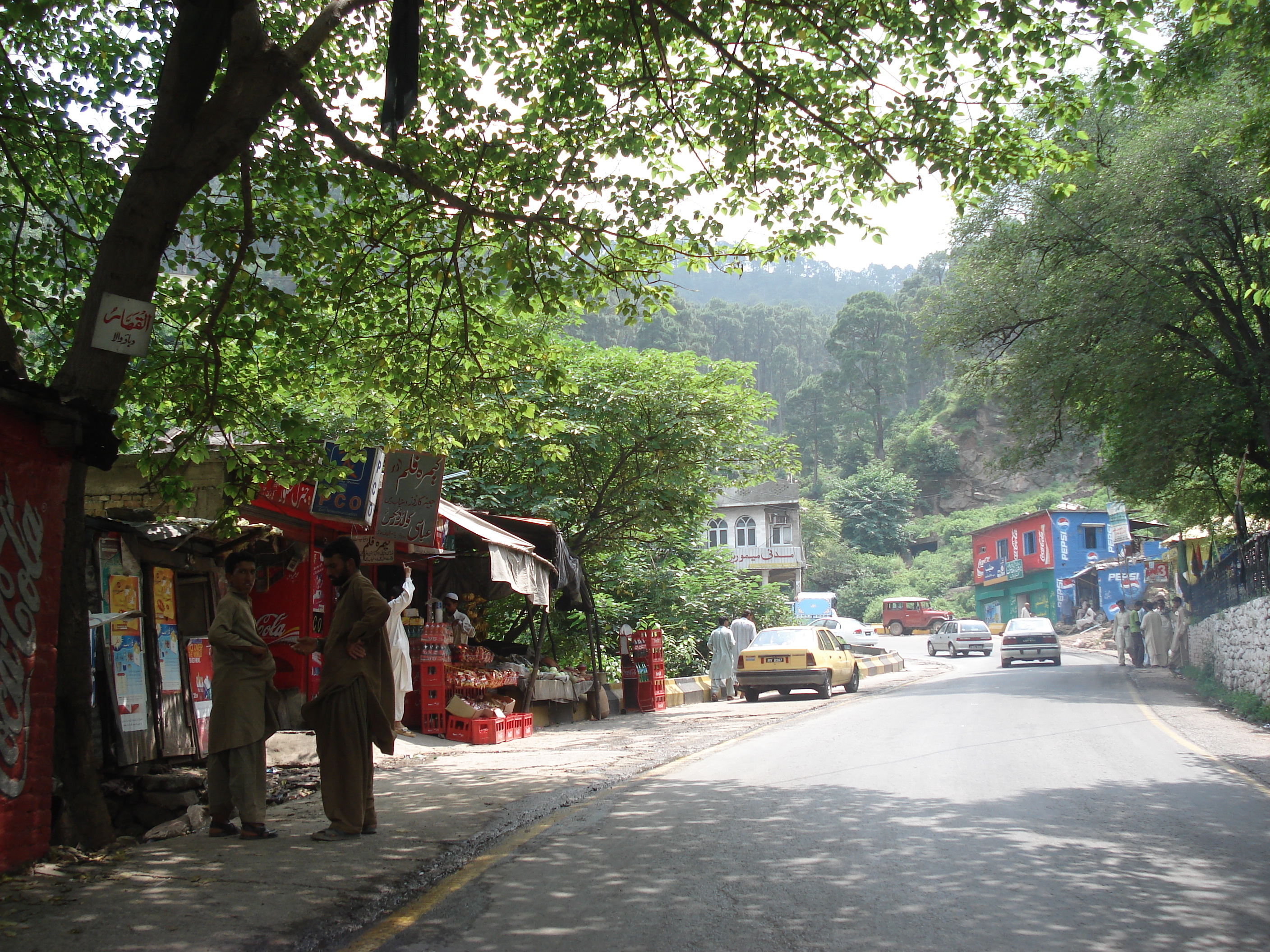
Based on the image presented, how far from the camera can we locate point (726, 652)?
2095 centimetres

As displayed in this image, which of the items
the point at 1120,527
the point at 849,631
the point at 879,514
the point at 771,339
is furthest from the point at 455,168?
the point at 771,339

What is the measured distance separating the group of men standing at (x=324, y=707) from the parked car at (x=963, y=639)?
126 feet

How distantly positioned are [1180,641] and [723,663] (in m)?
13.0

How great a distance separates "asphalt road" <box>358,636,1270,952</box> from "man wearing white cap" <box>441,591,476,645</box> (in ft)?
13.1

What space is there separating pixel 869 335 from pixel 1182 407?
242 feet

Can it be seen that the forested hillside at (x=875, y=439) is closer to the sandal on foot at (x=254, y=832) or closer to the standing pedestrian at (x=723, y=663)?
the standing pedestrian at (x=723, y=663)

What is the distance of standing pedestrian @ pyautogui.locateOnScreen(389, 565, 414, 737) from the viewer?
11.1m

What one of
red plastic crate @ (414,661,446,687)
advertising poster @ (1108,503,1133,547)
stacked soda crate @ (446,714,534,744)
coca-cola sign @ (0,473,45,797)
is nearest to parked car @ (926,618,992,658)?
advertising poster @ (1108,503,1133,547)

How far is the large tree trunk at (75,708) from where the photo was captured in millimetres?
5637

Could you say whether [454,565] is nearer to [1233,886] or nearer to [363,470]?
[363,470]

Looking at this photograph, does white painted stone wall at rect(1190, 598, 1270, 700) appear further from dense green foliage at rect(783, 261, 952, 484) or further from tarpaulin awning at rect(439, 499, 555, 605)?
dense green foliage at rect(783, 261, 952, 484)

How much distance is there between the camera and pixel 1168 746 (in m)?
10.8

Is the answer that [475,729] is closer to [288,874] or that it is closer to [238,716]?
[238,716]

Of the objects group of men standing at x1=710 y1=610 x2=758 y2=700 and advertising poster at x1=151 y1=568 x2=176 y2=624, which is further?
group of men standing at x1=710 y1=610 x2=758 y2=700
